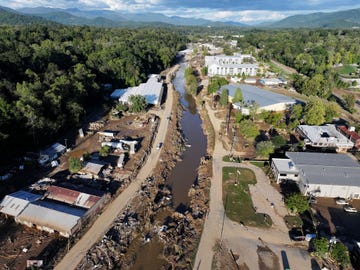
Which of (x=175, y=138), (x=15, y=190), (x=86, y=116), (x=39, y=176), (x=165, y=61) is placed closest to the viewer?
(x=15, y=190)

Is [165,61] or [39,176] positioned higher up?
[165,61]

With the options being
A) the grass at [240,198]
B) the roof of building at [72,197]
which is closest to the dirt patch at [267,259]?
the grass at [240,198]

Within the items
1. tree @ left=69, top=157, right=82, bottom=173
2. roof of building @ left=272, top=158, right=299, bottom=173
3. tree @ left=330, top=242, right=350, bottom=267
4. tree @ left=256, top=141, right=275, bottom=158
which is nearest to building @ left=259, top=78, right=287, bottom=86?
tree @ left=256, top=141, right=275, bottom=158

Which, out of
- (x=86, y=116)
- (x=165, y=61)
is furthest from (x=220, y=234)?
(x=165, y=61)

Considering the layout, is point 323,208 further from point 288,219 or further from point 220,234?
point 220,234

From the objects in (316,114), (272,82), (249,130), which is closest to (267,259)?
(249,130)

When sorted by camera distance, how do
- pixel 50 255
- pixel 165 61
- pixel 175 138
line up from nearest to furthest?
pixel 50 255 < pixel 175 138 < pixel 165 61
